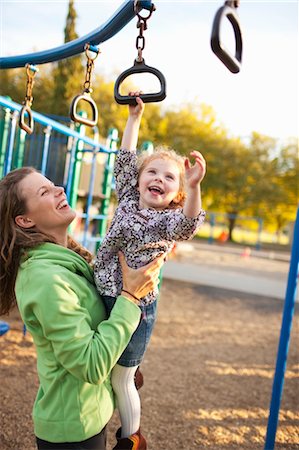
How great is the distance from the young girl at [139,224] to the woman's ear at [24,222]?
275 mm

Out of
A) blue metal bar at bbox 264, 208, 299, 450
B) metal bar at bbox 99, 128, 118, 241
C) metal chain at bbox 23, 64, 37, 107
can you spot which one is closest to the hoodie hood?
metal chain at bbox 23, 64, 37, 107

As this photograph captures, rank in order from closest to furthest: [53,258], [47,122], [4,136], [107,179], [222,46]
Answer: [222,46] → [53,258] → [47,122] → [4,136] → [107,179]

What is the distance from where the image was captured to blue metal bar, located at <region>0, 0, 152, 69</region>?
1.87m

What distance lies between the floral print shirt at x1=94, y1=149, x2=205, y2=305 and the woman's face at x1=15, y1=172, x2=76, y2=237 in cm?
21

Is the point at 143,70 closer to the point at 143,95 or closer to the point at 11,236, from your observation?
the point at 143,95

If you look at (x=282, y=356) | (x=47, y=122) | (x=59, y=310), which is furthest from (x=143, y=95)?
(x=47, y=122)

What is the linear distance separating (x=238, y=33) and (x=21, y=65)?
1547 mm

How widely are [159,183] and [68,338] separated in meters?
0.73

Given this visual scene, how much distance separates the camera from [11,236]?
4.82ft

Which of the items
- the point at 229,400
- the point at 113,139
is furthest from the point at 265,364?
the point at 113,139

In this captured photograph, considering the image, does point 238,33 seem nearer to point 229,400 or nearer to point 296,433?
point 296,433

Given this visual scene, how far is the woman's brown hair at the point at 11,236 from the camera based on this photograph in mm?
1457

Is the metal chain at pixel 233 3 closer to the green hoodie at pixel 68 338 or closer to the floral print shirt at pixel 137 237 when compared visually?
the floral print shirt at pixel 137 237

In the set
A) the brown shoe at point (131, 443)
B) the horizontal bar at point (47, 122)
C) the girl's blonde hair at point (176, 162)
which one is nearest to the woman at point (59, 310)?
the brown shoe at point (131, 443)
